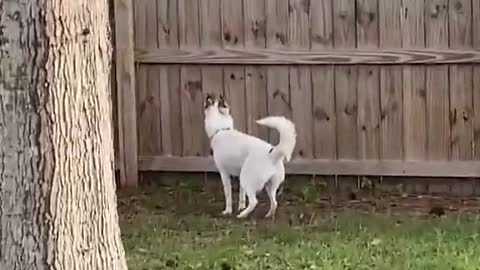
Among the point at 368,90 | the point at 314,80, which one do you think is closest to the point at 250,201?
the point at 314,80

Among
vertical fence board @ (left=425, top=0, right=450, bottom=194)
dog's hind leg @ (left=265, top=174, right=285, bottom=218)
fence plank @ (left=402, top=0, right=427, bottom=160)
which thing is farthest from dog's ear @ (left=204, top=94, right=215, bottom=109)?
vertical fence board @ (left=425, top=0, right=450, bottom=194)

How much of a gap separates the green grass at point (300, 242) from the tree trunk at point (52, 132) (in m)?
2.28

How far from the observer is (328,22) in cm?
896

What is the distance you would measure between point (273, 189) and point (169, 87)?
156 centimetres

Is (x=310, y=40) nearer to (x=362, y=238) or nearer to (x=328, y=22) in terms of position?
(x=328, y=22)

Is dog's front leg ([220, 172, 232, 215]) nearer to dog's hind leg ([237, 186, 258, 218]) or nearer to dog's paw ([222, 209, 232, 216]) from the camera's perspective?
dog's paw ([222, 209, 232, 216])

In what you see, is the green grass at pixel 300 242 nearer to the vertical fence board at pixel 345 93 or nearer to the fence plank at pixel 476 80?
the vertical fence board at pixel 345 93

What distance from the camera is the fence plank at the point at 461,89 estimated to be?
8711mm

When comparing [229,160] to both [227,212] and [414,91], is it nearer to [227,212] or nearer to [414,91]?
[227,212]

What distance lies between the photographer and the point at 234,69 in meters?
9.20

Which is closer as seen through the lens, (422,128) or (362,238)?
(362,238)

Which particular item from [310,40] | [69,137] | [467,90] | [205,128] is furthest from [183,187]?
[69,137]

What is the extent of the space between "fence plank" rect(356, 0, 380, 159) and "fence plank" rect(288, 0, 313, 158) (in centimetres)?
39

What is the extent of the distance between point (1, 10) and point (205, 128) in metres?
4.76
